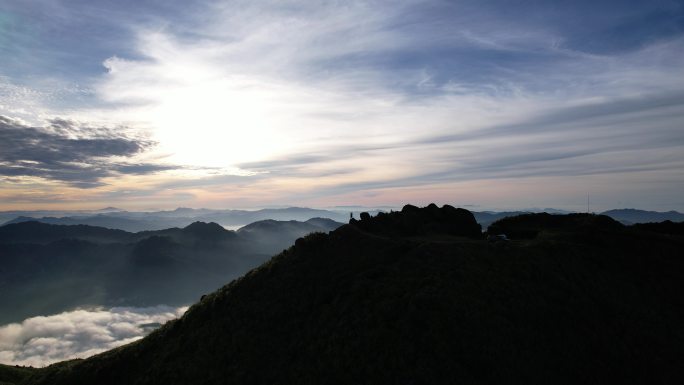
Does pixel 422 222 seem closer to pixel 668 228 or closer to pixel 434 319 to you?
pixel 434 319

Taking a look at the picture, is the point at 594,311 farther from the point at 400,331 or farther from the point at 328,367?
the point at 328,367

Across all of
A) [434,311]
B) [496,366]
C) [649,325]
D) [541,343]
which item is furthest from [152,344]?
[649,325]

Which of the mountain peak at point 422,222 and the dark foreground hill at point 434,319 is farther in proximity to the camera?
the mountain peak at point 422,222

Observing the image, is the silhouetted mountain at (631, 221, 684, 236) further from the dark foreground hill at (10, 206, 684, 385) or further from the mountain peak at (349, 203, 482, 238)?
the mountain peak at (349, 203, 482, 238)

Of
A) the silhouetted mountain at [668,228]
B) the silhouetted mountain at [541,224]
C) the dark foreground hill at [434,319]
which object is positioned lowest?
the dark foreground hill at [434,319]

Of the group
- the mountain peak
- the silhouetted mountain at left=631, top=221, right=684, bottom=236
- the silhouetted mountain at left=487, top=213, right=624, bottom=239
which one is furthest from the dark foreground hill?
the silhouetted mountain at left=631, top=221, right=684, bottom=236

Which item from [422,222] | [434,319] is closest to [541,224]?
[422,222]

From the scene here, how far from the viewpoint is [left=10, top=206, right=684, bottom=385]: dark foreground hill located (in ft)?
117

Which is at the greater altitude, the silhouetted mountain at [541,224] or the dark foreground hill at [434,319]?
the silhouetted mountain at [541,224]

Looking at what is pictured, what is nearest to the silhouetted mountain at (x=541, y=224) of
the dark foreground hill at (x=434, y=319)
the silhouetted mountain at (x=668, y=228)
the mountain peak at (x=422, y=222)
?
the dark foreground hill at (x=434, y=319)

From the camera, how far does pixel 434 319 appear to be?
38250 millimetres

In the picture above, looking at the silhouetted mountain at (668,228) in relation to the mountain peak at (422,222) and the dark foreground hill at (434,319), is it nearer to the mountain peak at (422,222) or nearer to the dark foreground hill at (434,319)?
the dark foreground hill at (434,319)

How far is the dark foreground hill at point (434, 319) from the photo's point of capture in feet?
117

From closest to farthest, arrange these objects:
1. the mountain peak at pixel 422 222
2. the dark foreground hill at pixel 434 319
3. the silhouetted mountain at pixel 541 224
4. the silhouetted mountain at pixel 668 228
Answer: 1. the dark foreground hill at pixel 434 319
2. the silhouetted mountain at pixel 541 224
3. the mountain peak at pixel 422 222
4. the silhouetted mountain at pixel 668 228
